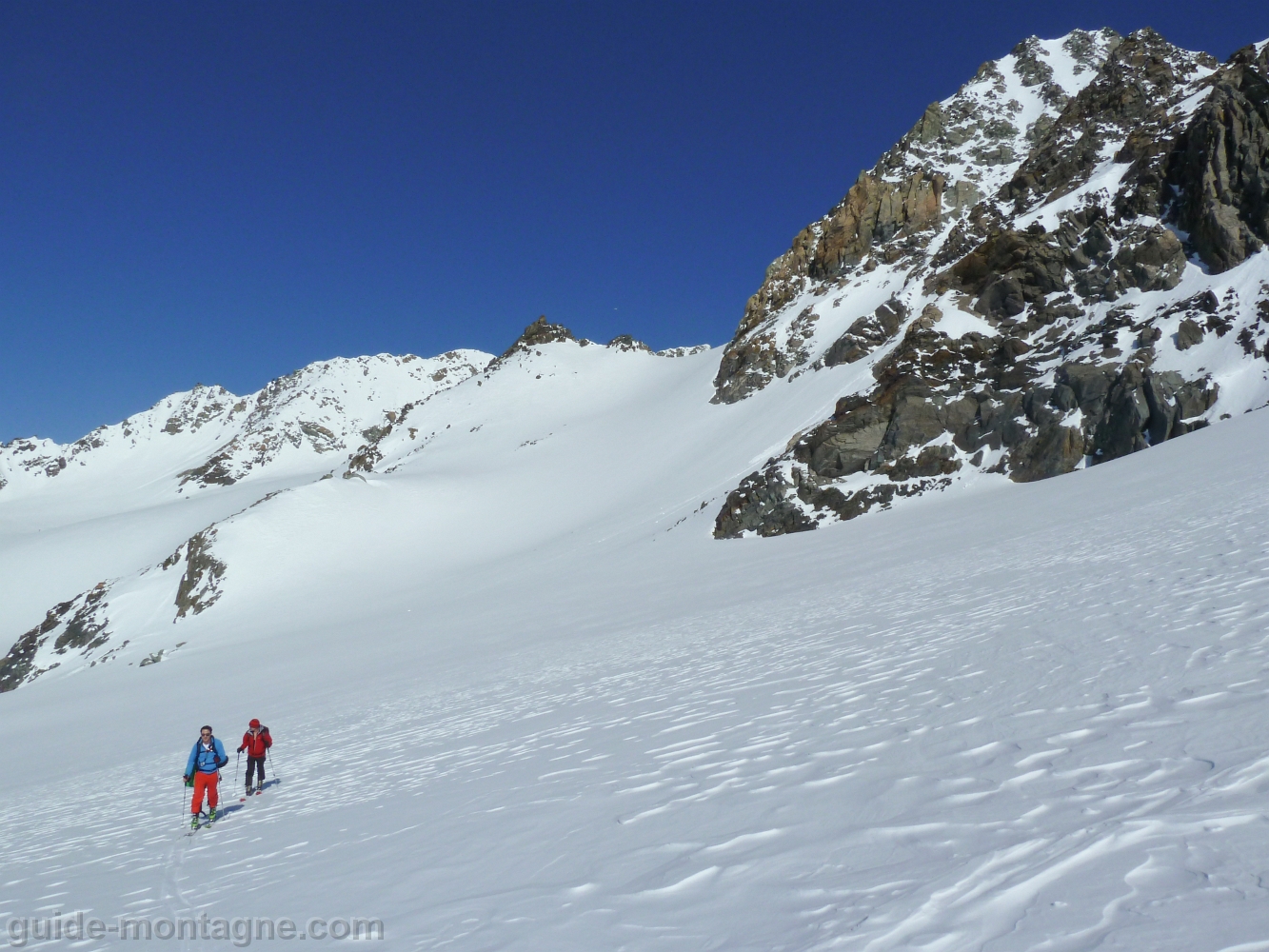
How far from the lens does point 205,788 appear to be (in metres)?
9.03

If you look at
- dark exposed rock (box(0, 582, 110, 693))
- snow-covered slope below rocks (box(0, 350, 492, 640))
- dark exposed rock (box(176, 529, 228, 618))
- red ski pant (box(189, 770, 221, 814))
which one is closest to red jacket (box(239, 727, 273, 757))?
red ski pant (box(189, 770, 221, 814))

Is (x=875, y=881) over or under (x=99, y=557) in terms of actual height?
under

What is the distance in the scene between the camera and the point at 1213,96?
33781 mm

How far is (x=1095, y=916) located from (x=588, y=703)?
8060 millimetres

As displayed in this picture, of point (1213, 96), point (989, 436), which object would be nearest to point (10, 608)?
point (989, 436)

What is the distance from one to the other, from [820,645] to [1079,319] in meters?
29.2

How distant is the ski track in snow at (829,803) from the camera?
3238mm

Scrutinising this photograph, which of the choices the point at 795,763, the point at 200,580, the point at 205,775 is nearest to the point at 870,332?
the point at 200,580

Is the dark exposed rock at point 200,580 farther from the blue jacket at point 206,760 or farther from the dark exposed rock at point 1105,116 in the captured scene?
the dark exposed rock at point 1105,116

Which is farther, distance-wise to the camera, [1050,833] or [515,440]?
[515,440]

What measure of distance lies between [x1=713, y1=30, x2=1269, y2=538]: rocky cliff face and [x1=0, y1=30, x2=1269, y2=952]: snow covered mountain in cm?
17

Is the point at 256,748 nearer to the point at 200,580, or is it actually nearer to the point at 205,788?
the point at 205,788

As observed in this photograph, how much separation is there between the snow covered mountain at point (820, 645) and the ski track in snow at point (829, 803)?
0.12ft

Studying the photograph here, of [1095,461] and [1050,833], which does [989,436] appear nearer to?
[1095,461]
